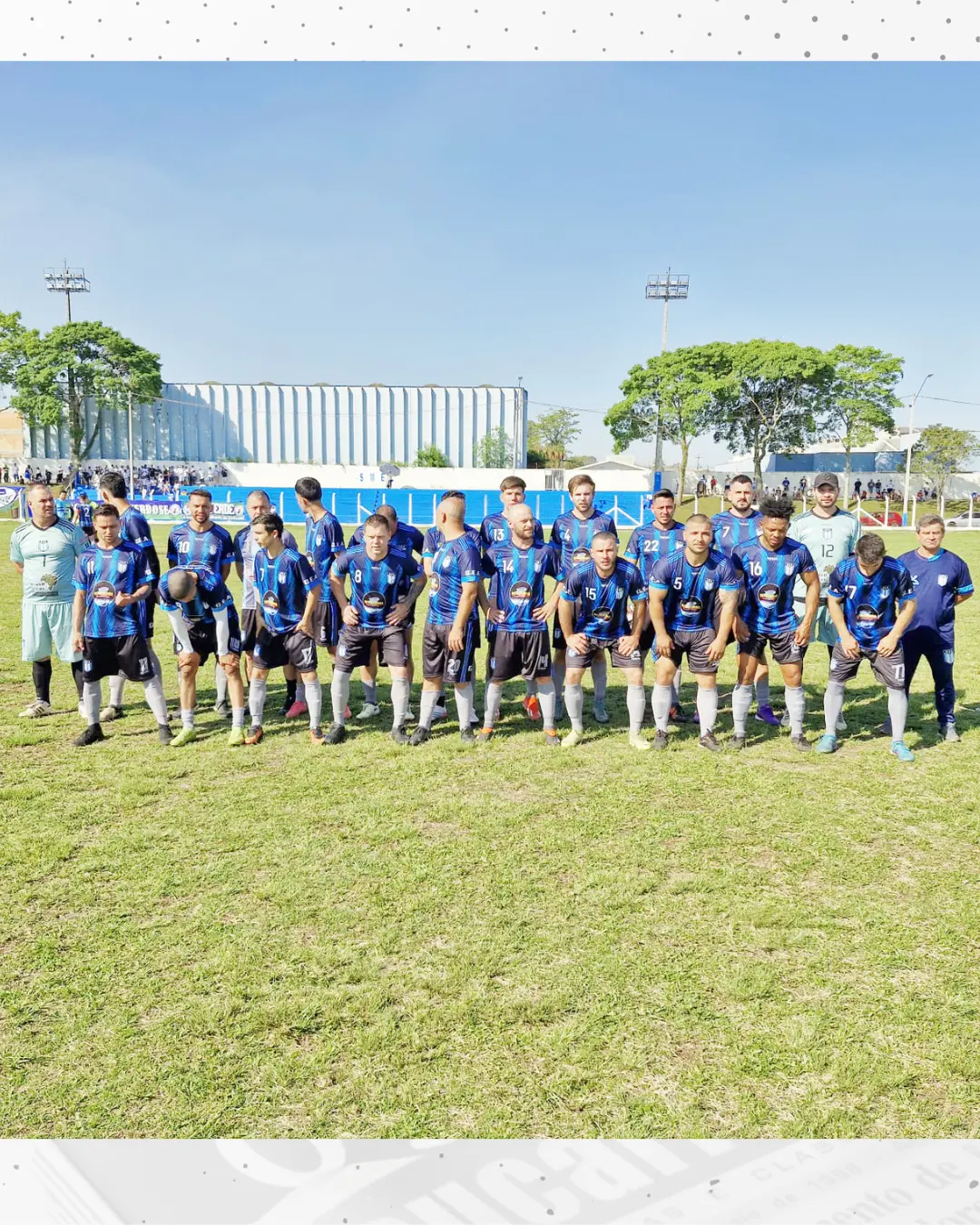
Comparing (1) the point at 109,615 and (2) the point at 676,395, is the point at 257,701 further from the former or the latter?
(2) the point at 676,395

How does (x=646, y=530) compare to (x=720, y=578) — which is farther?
(x=646, y=530)

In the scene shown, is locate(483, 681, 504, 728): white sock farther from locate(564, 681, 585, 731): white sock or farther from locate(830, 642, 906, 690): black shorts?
locate(830, 642, 906, 690): black shorts

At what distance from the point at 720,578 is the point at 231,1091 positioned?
5.58 m

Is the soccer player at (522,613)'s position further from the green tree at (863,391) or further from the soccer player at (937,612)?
the green tree at (863,391)

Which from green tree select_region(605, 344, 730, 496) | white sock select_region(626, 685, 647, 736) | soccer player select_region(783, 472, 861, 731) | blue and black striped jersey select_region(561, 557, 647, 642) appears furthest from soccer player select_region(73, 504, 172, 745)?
green tree select_region(605, 344, 730, 496)

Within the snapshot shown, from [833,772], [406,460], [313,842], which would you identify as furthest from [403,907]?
[406,460]

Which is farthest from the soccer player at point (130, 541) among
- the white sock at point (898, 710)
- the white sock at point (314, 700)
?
the white sock at point (898, 710)

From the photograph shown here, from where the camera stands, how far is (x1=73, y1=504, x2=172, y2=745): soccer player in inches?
284

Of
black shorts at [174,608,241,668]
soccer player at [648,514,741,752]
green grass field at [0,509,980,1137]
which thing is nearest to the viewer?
green grass field at [0,509,980,1137]

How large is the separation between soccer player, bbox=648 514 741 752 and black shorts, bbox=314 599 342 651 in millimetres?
2957

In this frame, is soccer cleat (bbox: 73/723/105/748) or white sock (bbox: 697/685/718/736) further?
white sock (bbox: 697/685/718/736)

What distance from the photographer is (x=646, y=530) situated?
850 cm

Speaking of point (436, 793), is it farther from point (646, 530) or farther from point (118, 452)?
point (118, 452)

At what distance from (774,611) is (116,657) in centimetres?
583
